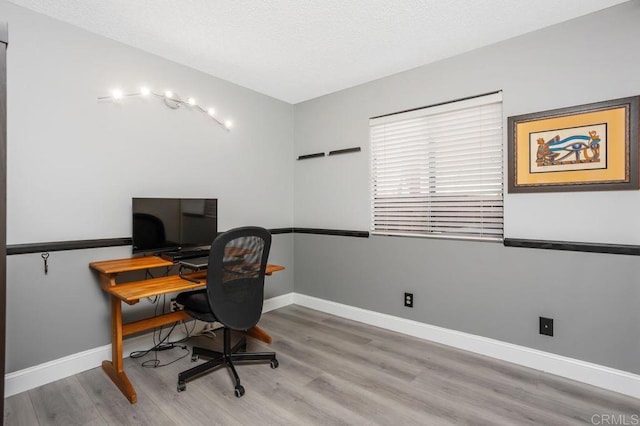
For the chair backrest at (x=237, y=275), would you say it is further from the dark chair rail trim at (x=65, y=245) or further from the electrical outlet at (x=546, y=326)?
the electrical outlet at (x=546, y=326)

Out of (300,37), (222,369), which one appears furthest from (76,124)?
(222,369)

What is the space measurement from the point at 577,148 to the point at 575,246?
2.27 feet

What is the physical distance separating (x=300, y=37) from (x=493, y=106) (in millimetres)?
1674

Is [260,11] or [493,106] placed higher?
[260,11]

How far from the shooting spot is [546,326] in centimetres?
235

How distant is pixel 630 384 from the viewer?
2.04 m

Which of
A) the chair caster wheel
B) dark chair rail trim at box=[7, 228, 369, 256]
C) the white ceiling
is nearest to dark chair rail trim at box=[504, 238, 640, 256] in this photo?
the white ceiling

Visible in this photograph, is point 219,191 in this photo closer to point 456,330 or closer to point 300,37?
point 300,37

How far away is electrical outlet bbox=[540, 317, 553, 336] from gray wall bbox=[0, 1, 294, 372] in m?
3.08

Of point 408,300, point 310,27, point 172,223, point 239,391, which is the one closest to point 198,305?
point 239,391

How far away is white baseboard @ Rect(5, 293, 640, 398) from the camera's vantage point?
6.81ft

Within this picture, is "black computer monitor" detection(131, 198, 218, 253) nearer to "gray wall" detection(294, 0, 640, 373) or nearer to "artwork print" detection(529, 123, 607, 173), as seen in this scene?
"gray wall" detection(294, 0, 640, 373)

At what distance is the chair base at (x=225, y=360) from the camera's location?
2105mm

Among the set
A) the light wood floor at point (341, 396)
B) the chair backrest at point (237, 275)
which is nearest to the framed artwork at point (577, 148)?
the light wood floor at point (341, 396)
